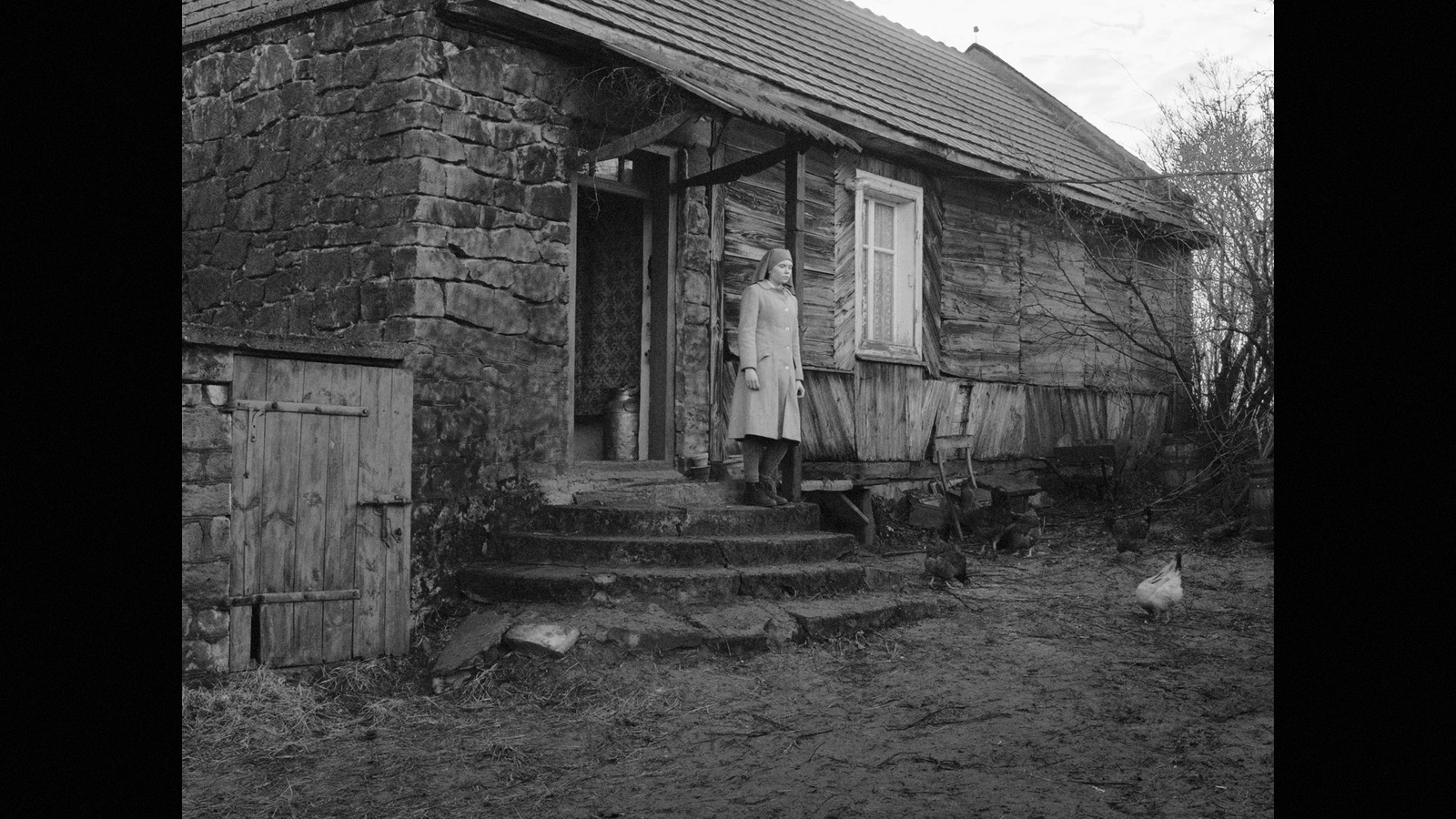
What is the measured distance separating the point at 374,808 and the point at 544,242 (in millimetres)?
4528

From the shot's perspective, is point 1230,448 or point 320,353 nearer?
point 320,353

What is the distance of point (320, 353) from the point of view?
22.1 feet

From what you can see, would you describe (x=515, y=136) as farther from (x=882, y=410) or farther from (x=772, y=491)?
(x=882, y=410)

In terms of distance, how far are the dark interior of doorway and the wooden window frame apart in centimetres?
262

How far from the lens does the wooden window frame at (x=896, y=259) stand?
11266 mm

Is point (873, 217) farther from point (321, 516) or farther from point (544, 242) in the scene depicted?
point (321, 516)

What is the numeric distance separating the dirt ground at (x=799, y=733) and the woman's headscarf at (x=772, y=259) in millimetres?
2731

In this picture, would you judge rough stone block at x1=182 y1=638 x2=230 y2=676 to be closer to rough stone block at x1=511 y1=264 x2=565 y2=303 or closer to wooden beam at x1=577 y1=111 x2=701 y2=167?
rough stone block at x1=511 y1=264 x2=565 y2=303

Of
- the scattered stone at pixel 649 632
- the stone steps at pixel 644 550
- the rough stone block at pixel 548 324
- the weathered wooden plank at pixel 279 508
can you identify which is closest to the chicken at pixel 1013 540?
the stone steps at pixel 644 550

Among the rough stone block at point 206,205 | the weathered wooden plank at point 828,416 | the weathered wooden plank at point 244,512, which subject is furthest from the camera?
the weathered wooden plank at point 828,416

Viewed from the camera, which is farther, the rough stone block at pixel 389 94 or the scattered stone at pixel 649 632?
the rough stone block at pixel 389 94

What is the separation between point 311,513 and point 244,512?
1.34 feet

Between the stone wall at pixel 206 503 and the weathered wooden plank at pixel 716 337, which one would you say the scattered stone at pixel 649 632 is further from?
the weathered wooden plank at pixel 716 337
